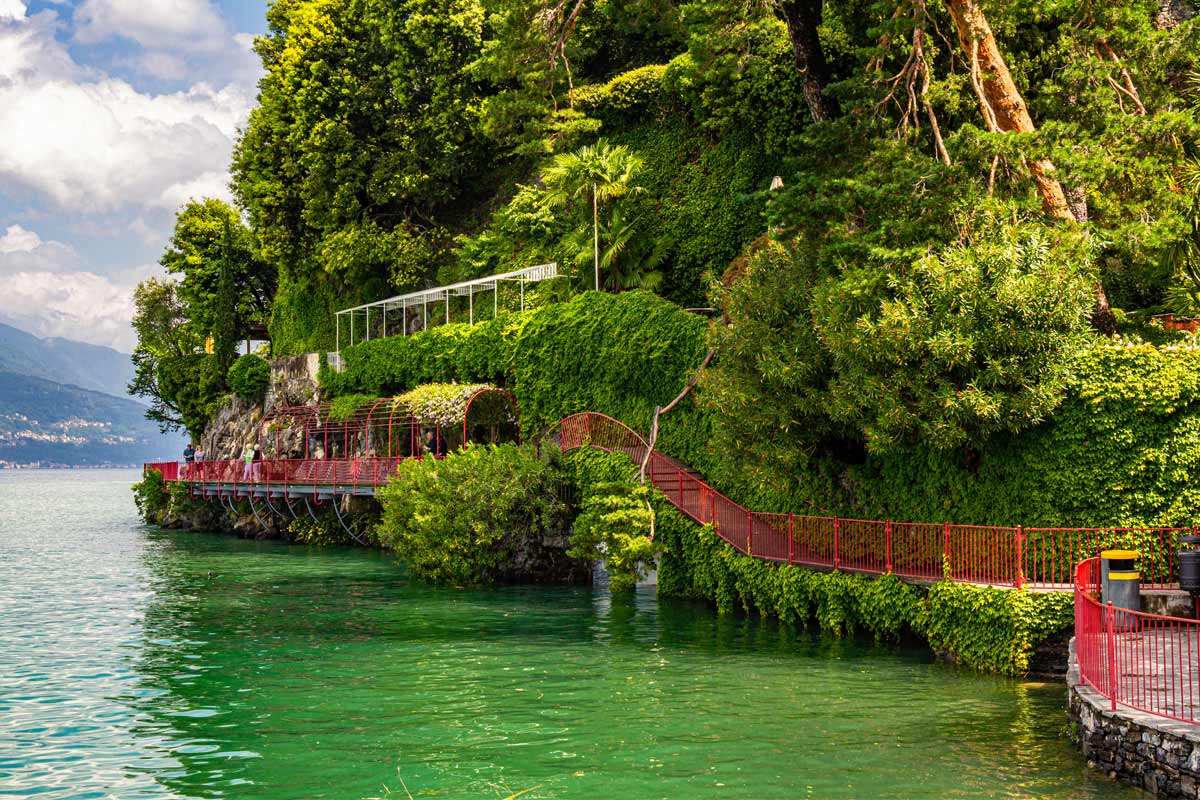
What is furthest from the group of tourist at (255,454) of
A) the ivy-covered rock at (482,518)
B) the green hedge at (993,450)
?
the green hedge at (993,450)

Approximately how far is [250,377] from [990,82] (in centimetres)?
4595

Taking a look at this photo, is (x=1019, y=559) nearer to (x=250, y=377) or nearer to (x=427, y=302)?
(x=427, y=302)

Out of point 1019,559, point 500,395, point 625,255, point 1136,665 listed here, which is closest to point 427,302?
point 500,395

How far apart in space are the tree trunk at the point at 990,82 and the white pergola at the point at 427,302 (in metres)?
21.2

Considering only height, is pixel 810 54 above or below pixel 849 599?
above

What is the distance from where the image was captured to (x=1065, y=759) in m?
13.9

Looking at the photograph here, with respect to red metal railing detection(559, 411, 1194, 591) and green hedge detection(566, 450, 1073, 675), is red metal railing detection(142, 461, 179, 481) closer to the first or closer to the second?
green hedge detection(566, 450, 1073, 675)

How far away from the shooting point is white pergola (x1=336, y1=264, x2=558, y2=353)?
45.2 metres

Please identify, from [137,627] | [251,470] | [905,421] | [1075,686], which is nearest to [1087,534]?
[905,421]

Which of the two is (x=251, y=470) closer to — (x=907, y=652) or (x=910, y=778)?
(x=907, y=652)

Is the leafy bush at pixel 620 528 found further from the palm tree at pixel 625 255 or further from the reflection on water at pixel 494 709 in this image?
the palm tree at pixel 625 255

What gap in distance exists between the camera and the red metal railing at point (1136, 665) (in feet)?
41.1

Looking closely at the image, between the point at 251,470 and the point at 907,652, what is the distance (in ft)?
123

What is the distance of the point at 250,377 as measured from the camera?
62281 millimetres
